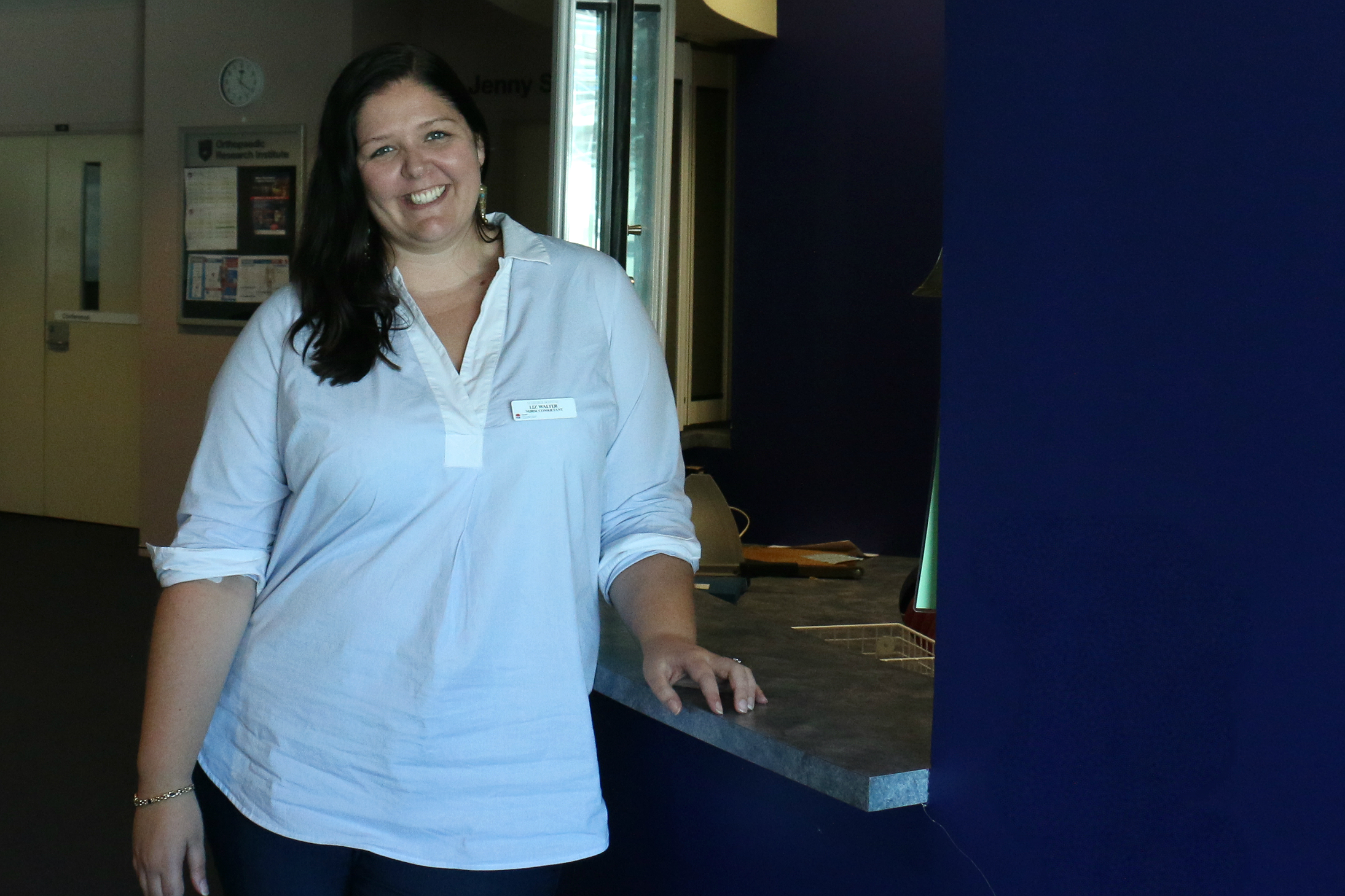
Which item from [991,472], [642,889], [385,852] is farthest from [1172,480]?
[642,889]

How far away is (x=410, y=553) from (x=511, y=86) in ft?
19.3

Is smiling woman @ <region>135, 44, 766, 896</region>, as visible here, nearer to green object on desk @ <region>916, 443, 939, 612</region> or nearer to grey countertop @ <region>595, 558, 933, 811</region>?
grey countertop @ <region>595, 558, 933, 811</region>

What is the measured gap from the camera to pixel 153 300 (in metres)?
6.61

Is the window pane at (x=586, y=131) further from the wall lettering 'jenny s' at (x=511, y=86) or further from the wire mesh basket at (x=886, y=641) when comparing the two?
the wall lettering 'jenny s' at (x=511, y=86)

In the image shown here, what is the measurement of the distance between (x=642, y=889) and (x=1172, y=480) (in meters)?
0.98

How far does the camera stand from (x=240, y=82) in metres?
6.27

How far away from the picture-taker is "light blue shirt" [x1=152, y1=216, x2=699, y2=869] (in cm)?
120

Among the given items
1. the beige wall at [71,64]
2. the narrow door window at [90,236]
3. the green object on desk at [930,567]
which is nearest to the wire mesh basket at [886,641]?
the green object on desk at [930,567]

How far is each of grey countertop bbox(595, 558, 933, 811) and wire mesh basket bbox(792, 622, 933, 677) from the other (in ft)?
0.89

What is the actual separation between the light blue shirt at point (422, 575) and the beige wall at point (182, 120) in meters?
5.16

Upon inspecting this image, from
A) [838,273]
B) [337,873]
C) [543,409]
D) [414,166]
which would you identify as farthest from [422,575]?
[838,273]

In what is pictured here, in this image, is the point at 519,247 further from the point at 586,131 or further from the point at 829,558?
the point at 829,558

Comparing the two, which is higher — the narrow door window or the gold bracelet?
the narrow door window

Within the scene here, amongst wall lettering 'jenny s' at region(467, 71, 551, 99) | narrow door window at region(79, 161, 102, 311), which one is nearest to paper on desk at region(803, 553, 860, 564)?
wall lettering 'jenny s' at region(467, 71, 551, 99)
